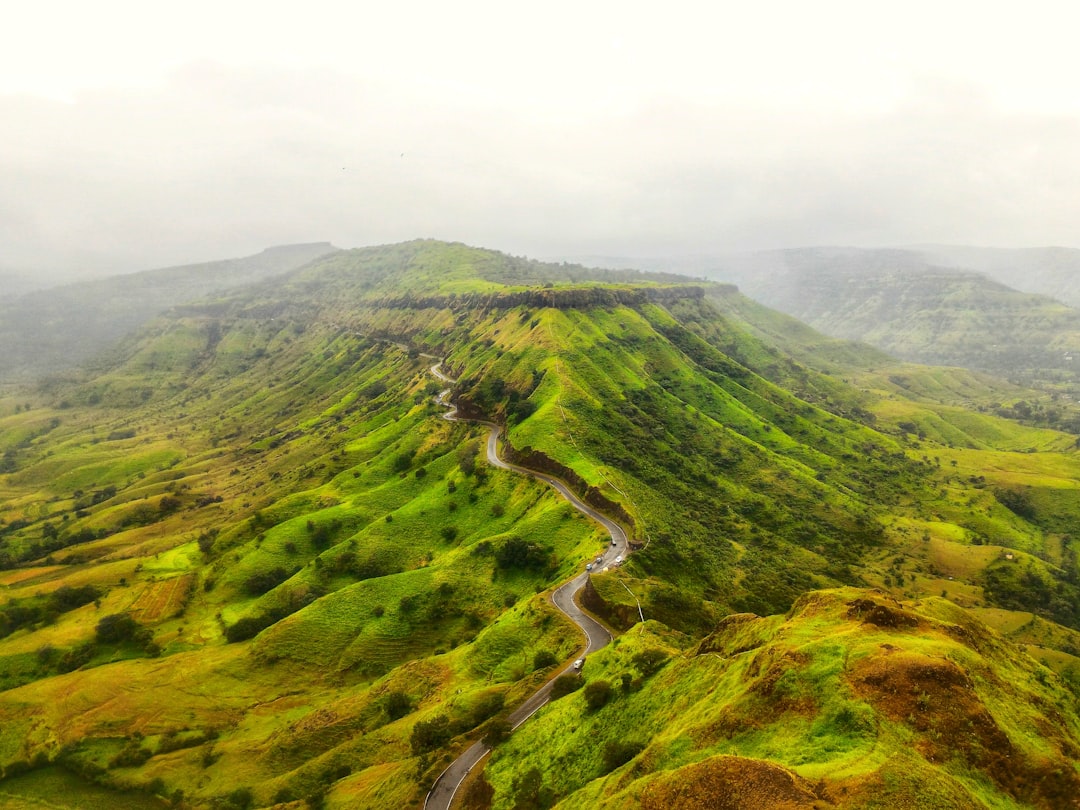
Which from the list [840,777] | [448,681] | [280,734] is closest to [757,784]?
[840,777]

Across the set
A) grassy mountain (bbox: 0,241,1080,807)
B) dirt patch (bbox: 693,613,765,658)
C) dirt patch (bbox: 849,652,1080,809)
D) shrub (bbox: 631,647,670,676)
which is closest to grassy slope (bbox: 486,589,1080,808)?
dirt patch (bbox: 849,652,1080,809)

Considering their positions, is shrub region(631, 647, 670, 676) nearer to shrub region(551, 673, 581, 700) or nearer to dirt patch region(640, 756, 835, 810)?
shrub region(551, 673, 581, 700)

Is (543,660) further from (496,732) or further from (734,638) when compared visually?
(734,638)

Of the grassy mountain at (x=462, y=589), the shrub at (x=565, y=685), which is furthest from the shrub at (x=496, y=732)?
the shrub at (x=565, y=685)

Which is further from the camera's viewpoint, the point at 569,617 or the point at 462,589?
the point at 462,589

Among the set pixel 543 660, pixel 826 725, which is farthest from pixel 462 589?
pixel 826 725

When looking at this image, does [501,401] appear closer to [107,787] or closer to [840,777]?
[107,787]

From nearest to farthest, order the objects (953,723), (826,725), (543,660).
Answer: (953,723) < (826,725) < (543,660)
